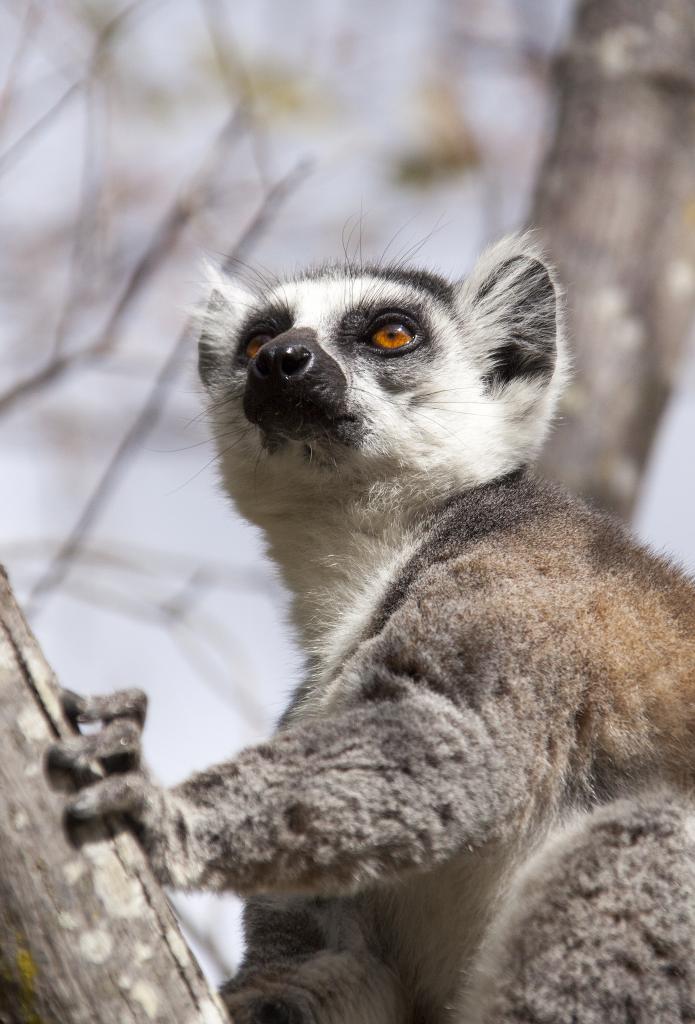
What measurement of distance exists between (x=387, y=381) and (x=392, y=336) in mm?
306

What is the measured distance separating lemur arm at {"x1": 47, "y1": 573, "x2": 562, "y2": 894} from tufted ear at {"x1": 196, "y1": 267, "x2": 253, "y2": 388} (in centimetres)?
288

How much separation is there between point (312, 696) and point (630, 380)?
3550 mm

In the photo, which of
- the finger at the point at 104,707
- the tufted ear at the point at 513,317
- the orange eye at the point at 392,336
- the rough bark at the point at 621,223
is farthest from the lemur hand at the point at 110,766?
the rough bark at the point at 621,223

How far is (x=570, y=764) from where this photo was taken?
4168mm

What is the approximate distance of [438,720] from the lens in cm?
384

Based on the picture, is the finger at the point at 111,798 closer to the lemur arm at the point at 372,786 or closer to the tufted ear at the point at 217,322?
the lemur arm at the point at 372,786

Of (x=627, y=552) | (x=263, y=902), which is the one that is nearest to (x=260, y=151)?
(x=627, y=552)

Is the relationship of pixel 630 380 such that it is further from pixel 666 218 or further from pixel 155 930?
pixel 155 930

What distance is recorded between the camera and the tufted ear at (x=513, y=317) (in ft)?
18.7

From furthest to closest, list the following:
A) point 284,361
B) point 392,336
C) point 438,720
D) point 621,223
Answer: point 621,223 < point 392,336 < point 284,361 < point 438,720

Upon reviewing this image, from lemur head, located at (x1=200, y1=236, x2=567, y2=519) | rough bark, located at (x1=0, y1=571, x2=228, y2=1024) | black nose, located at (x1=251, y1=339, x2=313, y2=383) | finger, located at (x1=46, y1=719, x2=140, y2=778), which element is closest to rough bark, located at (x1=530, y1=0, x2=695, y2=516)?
lemur head, located at (x1=200, y1=236, x2=567, y2=519)

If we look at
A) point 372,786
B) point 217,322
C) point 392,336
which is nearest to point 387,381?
point 392,336

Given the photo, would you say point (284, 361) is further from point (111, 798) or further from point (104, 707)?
point (111, 798)

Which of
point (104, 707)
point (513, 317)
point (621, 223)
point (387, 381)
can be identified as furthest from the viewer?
point (621, 223)
